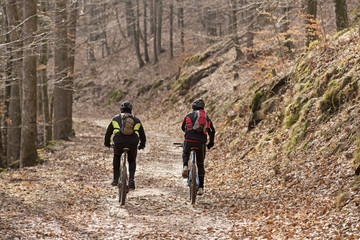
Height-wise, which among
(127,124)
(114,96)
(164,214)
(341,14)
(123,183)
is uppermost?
(341,14)

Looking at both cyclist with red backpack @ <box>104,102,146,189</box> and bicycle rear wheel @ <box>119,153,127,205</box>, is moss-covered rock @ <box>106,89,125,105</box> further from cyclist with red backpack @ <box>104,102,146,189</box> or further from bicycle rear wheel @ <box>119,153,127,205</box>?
bicycle rear wheel @ <box>119,153,127,205</box>

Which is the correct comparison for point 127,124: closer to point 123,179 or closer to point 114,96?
point 123,179

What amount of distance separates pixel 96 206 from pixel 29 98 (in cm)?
568

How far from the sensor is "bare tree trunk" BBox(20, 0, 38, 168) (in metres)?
12.0

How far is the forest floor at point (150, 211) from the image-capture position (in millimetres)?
6320

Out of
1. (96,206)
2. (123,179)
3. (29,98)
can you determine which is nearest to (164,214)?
(123,179)

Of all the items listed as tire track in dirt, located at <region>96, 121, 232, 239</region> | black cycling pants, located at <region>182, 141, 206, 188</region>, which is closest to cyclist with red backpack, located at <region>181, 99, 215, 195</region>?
black cycling pants, located at <region>182, 141, 206, 188</region>

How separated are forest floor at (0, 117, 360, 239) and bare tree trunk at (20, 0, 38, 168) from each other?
24.4 inches

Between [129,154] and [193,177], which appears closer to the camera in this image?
[193,177]

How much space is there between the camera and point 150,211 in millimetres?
8055

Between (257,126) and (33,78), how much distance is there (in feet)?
25.8

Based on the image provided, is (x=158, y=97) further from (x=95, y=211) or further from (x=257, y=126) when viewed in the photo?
(x=95, y=211)

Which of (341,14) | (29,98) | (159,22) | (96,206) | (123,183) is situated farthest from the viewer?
(159,22)

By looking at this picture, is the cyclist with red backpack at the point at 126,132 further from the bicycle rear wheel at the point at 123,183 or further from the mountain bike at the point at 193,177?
the mountain bike at the point at 193,177
